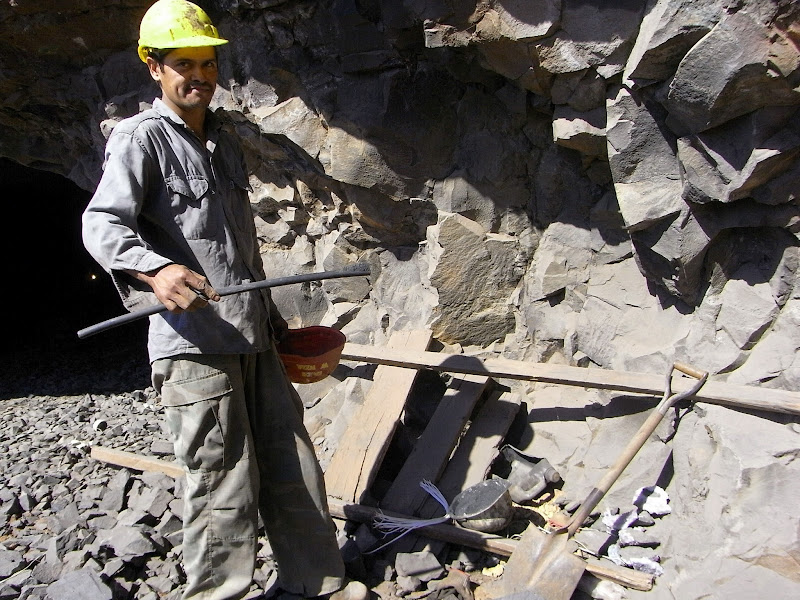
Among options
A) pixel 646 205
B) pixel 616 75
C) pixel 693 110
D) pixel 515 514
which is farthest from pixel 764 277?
pixel 515 514

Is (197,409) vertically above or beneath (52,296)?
above

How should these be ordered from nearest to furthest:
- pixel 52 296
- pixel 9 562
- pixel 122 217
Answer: pixel 122 217 → pixel 9 562 → pixel 52 296

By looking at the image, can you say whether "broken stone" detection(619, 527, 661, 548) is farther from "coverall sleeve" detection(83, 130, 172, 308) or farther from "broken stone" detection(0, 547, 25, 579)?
"broken stone" detection(0, 547, 25, 579)

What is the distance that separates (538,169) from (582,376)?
127 cm

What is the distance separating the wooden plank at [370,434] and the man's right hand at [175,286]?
171 cm

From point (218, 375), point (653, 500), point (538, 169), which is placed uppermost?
point (538, 169)

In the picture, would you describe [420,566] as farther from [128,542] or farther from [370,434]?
[128,542]

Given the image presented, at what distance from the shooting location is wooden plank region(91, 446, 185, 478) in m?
3.72

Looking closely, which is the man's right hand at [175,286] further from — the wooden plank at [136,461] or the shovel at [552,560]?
the wooden plank at [136,461]

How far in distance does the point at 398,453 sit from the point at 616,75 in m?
2.24

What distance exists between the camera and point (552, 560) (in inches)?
107

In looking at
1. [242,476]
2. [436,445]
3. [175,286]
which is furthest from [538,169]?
[175,286]

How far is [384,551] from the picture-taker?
10.2ft

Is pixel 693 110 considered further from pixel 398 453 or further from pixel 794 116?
pixel 398 453
